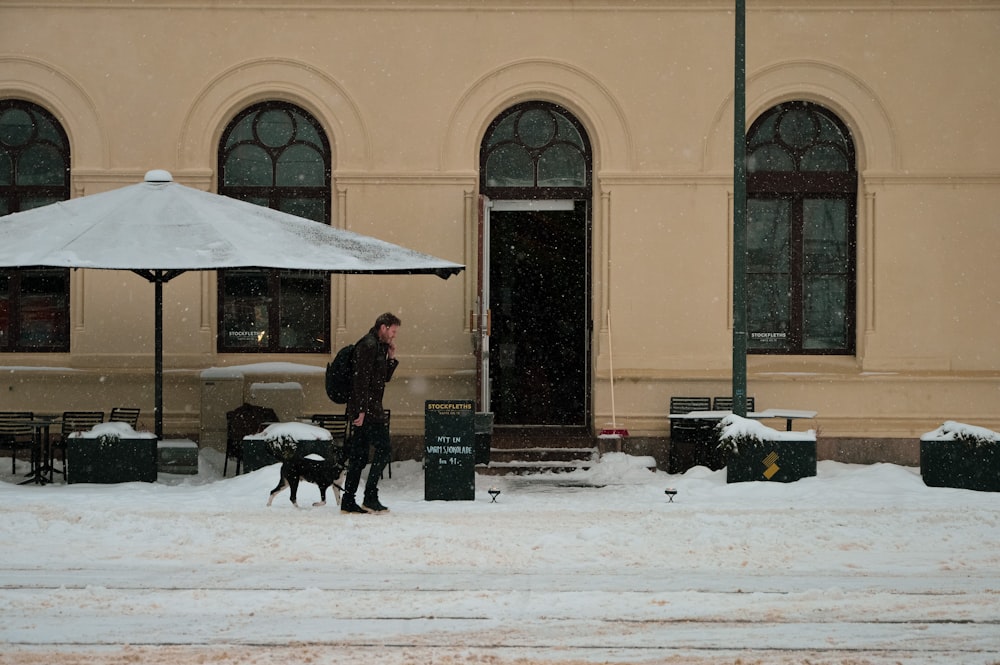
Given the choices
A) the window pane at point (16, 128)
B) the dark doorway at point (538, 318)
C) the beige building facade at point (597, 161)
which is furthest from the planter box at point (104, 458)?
the dark doorway at point (538, 318)

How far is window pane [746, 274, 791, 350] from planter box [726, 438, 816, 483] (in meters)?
3.19

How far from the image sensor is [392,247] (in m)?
13.7

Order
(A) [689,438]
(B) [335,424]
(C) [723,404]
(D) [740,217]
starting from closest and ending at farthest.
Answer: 1. (D) [740,217]
2. (B) [335,424]
3. (A) [689,438]
4. (C) [723,404]

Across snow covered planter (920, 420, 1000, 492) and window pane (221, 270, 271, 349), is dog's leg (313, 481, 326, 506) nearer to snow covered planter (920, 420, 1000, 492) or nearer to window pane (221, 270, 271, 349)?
window pane (221, 270, 271, 349)

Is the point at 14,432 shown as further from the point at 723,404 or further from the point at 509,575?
the point at 723,404

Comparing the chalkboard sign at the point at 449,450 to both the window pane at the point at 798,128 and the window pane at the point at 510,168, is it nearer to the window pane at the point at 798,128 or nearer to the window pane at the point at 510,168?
the window pane at the point at 510,168

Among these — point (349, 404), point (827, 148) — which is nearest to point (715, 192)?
point (827, 148)

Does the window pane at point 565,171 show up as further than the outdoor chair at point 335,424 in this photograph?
Yes

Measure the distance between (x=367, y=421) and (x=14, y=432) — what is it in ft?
17.3

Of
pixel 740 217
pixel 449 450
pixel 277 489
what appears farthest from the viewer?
pixel 740 217

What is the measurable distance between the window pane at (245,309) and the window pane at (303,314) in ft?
0.78

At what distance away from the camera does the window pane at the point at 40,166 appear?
16.3m

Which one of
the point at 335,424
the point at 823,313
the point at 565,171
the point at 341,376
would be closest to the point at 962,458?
the point at 823,313

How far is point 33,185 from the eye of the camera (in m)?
16.2
